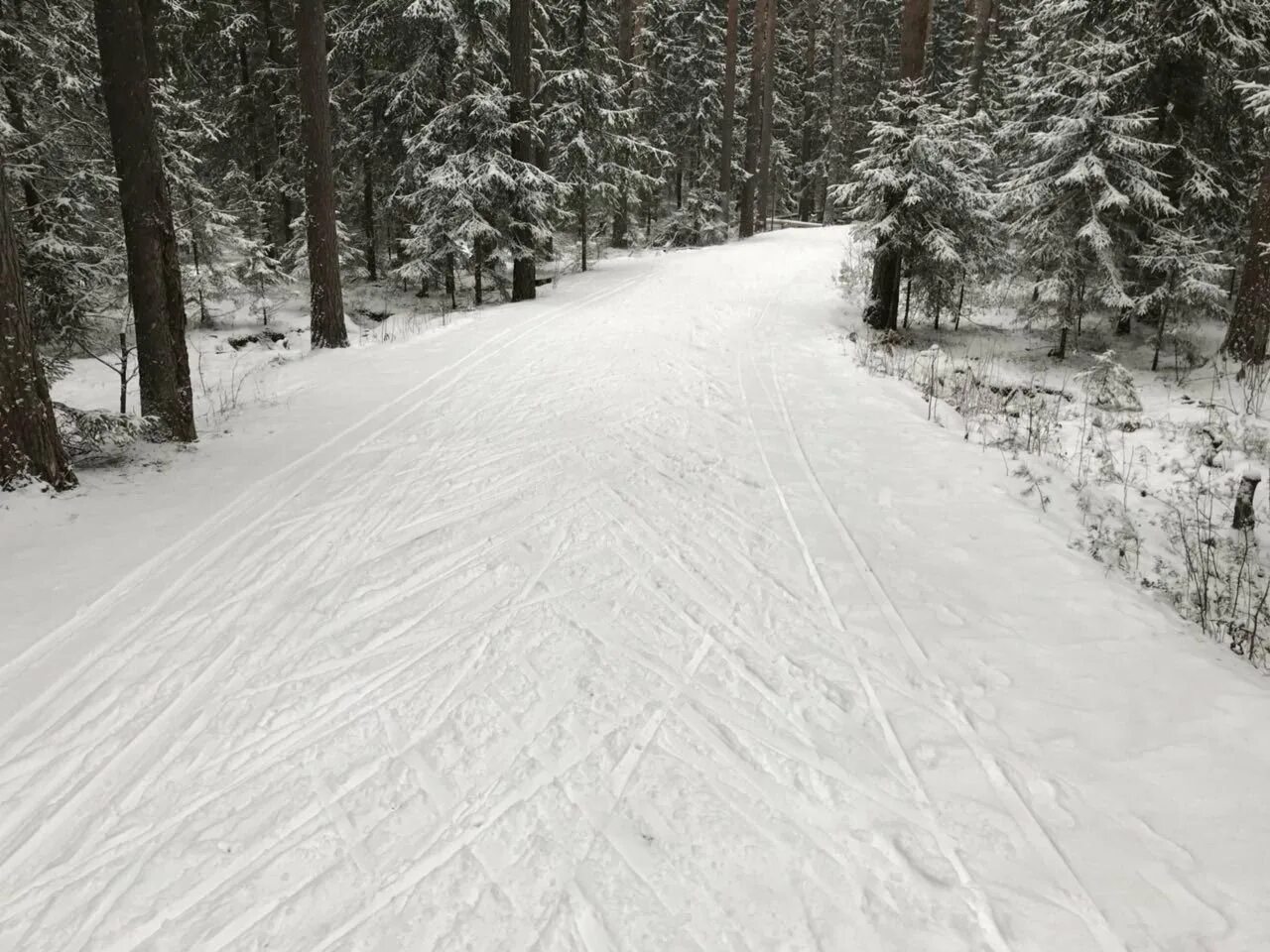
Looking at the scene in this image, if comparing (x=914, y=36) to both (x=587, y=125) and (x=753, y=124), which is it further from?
(x=753, y=124)

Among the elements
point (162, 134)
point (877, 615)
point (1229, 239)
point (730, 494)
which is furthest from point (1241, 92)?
point (162, 134)

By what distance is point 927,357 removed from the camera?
10.8 metres

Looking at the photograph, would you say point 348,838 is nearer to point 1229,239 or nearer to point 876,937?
point 876,937

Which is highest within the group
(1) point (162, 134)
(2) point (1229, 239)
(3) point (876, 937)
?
(1) point (162, 134)

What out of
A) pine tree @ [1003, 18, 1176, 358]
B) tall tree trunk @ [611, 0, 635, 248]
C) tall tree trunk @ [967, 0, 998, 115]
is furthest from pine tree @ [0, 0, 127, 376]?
tall tree trunk @ [967, 0, 998, 115]

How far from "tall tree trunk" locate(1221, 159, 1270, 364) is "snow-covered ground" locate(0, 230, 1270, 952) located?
671 cm

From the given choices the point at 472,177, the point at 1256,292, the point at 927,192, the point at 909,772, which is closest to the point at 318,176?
the point at 472,177

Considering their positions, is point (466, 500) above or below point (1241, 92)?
below

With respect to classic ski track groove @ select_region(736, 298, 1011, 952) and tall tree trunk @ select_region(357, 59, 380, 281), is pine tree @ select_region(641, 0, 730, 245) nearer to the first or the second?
tall tree trunk @ select_region(357, 59, 380, 281)

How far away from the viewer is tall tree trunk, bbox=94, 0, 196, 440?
5.98 m

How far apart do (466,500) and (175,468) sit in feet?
9.48

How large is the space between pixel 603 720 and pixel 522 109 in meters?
15.2

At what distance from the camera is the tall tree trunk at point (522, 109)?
1438cm

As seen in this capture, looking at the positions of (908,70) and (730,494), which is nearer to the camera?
(730,494)
